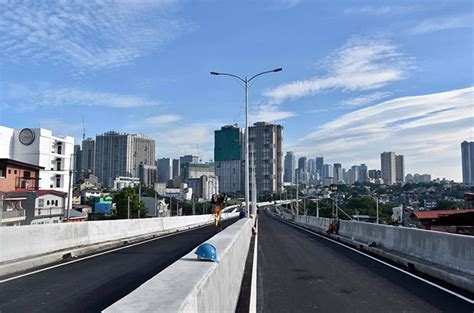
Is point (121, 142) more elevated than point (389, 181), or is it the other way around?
point (121, 142)

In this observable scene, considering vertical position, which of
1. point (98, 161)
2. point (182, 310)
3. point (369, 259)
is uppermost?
point (98, 161)

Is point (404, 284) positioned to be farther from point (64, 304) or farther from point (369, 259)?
point (64, 304)

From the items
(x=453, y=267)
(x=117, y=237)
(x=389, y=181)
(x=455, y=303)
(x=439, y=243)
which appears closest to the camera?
(x=455, y=303)

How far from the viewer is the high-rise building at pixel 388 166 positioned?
146m

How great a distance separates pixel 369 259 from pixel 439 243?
3.40 m

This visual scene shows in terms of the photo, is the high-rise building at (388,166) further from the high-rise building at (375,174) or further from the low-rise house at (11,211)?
the low-rise house at (11,211)

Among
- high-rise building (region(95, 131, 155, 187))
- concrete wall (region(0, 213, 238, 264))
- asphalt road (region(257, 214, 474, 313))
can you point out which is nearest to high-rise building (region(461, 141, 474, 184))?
concrete wall (region(0, 213, 238, 264))

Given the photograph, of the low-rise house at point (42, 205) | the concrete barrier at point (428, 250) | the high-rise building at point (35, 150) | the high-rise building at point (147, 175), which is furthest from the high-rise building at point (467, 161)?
the high-rise building at point (147, 175)

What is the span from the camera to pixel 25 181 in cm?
6869

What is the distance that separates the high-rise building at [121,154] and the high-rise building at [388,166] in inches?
3523

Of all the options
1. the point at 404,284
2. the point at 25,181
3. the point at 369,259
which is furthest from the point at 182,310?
the point at 25,181

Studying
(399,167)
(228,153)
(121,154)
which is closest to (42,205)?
(228,153)

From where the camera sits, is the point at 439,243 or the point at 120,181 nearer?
the point at 439,243

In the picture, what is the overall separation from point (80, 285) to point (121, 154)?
17134 cm
